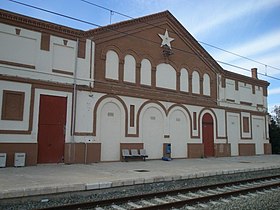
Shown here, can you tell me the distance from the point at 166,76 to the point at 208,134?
6500 mm

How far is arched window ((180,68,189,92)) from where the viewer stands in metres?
24.1

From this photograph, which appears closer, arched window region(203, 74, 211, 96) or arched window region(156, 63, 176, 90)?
arched window region(156, 63, 176, 90)

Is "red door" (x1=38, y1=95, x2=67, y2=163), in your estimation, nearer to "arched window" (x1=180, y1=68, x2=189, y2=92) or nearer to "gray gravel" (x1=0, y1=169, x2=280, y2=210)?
"gray gravel" (x1=0, y1=169, x2=280, y2=210)

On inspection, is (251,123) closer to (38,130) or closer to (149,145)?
(149,145)

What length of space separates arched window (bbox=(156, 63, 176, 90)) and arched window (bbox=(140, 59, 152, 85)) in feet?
2.61

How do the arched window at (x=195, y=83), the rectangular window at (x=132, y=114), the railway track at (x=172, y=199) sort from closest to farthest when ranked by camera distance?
the railway track at (x=172, y=199) < the rectangular window at (x=132, y=114) < the arched window at (x=195, y=83)

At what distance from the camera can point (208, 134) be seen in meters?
25.2

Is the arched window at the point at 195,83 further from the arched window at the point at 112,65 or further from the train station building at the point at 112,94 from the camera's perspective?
the arched window at the point at 112,65

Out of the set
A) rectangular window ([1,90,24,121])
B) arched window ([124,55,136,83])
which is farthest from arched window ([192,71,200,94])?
rectangular window ([1,90,24,121])

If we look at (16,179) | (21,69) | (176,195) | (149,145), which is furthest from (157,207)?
(149,145)

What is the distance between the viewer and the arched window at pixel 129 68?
20500mm

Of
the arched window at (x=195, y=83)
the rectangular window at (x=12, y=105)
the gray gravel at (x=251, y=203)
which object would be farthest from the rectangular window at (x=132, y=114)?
the gray gravel at (x=251, y=203)

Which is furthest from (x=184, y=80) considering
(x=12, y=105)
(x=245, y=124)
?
(x=12, y=105)

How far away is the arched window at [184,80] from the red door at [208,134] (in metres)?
3.06
